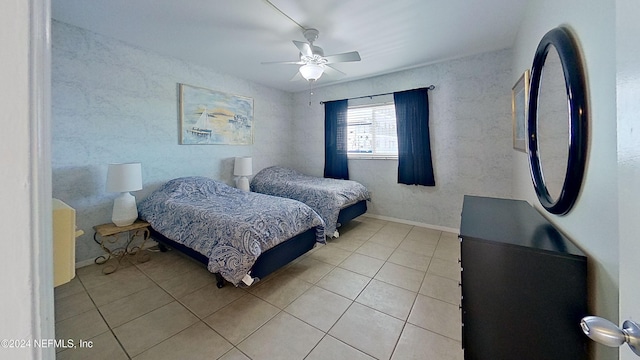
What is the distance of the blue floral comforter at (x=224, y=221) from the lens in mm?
1862

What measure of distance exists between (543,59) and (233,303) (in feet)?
9.02

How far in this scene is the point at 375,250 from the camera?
9.21 ft

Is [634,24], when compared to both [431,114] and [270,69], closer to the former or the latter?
[431,114]

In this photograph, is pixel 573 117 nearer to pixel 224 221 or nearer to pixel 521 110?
pixel 521 110

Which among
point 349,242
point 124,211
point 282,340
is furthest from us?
point 349,242

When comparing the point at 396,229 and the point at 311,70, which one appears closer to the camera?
the point at 311,70

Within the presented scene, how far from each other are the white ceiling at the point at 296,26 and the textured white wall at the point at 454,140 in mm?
248

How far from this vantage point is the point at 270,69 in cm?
350

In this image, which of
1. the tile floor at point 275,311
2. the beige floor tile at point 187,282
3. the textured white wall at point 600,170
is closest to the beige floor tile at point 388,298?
the tile floor at point 275,311

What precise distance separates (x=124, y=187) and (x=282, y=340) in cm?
221

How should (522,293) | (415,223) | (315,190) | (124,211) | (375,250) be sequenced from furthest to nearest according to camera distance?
(415,223), (315,190), (375,250), (124,211), (522,293)

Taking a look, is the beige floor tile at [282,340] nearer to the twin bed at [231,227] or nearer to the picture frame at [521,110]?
the twin bed at [231,227]

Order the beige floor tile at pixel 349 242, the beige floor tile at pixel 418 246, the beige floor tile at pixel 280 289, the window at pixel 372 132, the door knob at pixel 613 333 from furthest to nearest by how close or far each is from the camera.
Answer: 1. the window at pixel 372 132
2. the beige floor tile at pixel 349 242
3. the beige floor tile at pixel 418 246
4. the beige floor tile at pixel 280 289
5. the door knob at pixel 613 333

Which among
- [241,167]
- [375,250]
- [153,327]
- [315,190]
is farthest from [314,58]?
[153,327]
